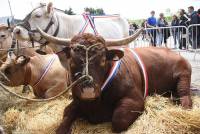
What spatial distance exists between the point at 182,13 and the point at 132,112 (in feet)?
30.7

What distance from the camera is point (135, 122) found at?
441 cm

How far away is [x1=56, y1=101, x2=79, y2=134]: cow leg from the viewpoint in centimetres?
442

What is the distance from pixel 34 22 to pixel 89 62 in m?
3.28

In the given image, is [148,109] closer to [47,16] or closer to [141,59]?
[141,59]

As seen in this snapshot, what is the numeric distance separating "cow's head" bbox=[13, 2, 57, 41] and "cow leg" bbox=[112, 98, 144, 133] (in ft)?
10.1

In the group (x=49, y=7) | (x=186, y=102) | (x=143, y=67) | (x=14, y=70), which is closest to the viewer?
(x=186, y=102)

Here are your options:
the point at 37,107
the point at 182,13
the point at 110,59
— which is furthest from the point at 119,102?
the point at 182,13

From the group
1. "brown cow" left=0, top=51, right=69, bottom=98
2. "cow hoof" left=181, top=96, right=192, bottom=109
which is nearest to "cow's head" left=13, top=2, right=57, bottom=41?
Result: "brown cow" left=0, top=51, right=69, bottom=98

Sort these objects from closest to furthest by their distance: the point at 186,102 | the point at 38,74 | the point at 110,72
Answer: the point at 110,72 < the point at 186,102 < the point at 38,74

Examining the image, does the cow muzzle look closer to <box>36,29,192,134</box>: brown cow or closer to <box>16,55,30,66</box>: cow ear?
<box>36,29,192,134</box>: brown cow

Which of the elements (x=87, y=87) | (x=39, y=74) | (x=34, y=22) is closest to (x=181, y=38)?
(x=34, y=22)

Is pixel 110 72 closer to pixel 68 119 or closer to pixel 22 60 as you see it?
pixel 68 119

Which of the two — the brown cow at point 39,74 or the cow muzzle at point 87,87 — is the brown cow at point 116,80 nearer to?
the cow muzzle at point 87,87

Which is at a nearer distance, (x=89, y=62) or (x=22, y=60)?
(x=89, y=62)
